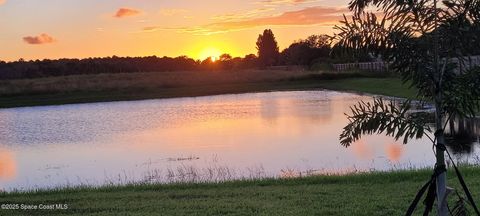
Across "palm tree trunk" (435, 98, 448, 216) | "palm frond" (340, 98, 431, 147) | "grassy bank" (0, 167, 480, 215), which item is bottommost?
"grassy bank" (0, 167, 480, 215)

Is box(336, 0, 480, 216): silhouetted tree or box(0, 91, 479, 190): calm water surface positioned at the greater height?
box(336, 0, 480, 216): silhouetted tree

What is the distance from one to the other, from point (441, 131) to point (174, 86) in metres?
61.0

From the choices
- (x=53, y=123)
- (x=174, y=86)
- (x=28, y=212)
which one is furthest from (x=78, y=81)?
(x=28, y=212)

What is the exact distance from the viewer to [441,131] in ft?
12.9

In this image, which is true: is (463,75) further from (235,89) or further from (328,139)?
(235,89)

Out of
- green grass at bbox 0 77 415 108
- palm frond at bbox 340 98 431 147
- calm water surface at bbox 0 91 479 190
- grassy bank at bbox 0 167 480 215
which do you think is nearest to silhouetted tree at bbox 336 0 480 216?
palm frond at bbox 340 98 431 147

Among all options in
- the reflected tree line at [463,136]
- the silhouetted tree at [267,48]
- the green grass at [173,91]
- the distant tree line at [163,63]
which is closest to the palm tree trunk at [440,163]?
the reflected tree line at [463,136]

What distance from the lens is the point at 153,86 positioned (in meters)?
63.2

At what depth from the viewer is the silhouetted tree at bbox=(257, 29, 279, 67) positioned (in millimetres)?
122938

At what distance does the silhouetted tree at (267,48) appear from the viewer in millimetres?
122938

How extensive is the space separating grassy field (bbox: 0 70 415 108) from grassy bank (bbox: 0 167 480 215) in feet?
142

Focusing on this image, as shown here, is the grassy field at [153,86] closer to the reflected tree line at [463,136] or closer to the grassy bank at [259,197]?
the reflected tree line at [463,136]

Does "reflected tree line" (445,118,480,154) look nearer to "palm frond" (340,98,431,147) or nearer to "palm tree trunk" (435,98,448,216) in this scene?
"palm frond" (340,98,431,147)

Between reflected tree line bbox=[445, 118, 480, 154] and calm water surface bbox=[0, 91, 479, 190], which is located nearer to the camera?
calm water surface bbox=[0, 91, 479, 190]
